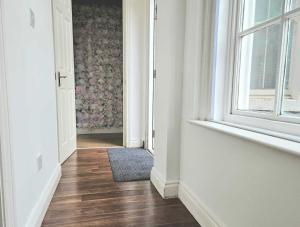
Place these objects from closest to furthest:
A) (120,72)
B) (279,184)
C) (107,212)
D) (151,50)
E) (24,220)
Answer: (279,184)
(24,220)
(107,212)
(151,50)
(120,72)

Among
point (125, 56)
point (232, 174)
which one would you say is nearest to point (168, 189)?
point (232, 174)

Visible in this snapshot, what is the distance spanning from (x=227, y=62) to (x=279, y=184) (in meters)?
0.82

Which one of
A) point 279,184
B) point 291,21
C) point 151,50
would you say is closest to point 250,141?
point 279,184

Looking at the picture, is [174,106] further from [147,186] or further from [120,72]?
[120,72]

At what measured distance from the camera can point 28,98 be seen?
4.33 ft

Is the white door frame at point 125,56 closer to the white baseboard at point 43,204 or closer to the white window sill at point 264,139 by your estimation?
the white baseboard at point 43,204

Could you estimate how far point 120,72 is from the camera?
14.1 feet

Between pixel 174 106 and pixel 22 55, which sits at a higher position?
pixel 22 55

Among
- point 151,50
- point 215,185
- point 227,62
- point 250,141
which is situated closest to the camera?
point 250,141

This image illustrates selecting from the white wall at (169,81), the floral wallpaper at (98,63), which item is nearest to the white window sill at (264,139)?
the white wall at (169,81)

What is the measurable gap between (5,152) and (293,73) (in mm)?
1317

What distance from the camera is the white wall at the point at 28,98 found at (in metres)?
1.08

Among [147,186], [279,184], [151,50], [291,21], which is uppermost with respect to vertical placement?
[151,50]

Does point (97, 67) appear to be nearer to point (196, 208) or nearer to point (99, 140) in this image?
point (99, 140)
